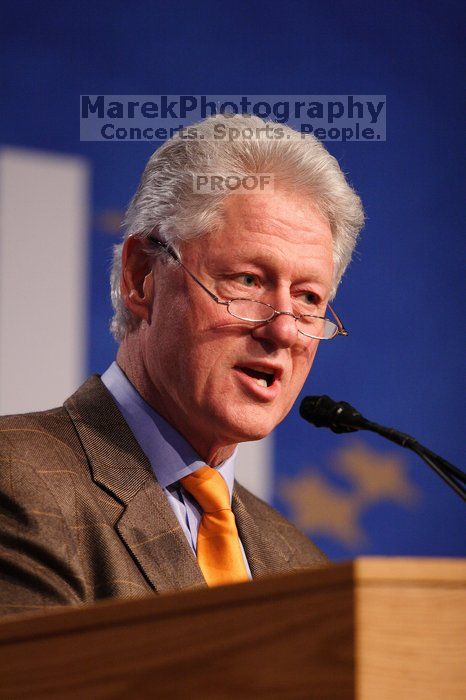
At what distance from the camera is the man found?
5.53ft

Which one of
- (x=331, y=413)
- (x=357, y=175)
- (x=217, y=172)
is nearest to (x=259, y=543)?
(x=331, y=413)

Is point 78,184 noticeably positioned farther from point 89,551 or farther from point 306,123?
point 89,551

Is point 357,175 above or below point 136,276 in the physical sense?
above

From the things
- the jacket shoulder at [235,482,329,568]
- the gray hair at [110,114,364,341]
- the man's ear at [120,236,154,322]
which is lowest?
the jacket shoulder at [235,482,329,568]

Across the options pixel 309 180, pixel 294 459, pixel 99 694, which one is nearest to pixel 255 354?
pixel 309 180

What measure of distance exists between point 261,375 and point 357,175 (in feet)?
2.41

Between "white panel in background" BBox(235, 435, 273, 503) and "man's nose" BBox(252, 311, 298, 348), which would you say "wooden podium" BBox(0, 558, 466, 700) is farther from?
"white panel in background" BBox(235, 435, 273, 503)

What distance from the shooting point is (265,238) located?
6.35ft

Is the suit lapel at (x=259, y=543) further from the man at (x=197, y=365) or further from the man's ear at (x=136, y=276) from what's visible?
the man's ear at (x=136, y=276)

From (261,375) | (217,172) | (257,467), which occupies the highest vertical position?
(217,172)

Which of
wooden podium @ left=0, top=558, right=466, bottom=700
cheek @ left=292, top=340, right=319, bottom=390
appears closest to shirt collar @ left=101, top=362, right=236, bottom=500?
cheek @ left=292, top=340, right=319, bottom=390

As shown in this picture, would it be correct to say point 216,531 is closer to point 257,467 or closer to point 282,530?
point 282,530

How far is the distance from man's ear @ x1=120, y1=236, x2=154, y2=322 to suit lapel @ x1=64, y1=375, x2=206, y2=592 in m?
0.20

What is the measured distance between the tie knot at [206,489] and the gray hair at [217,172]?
34 centimetres
